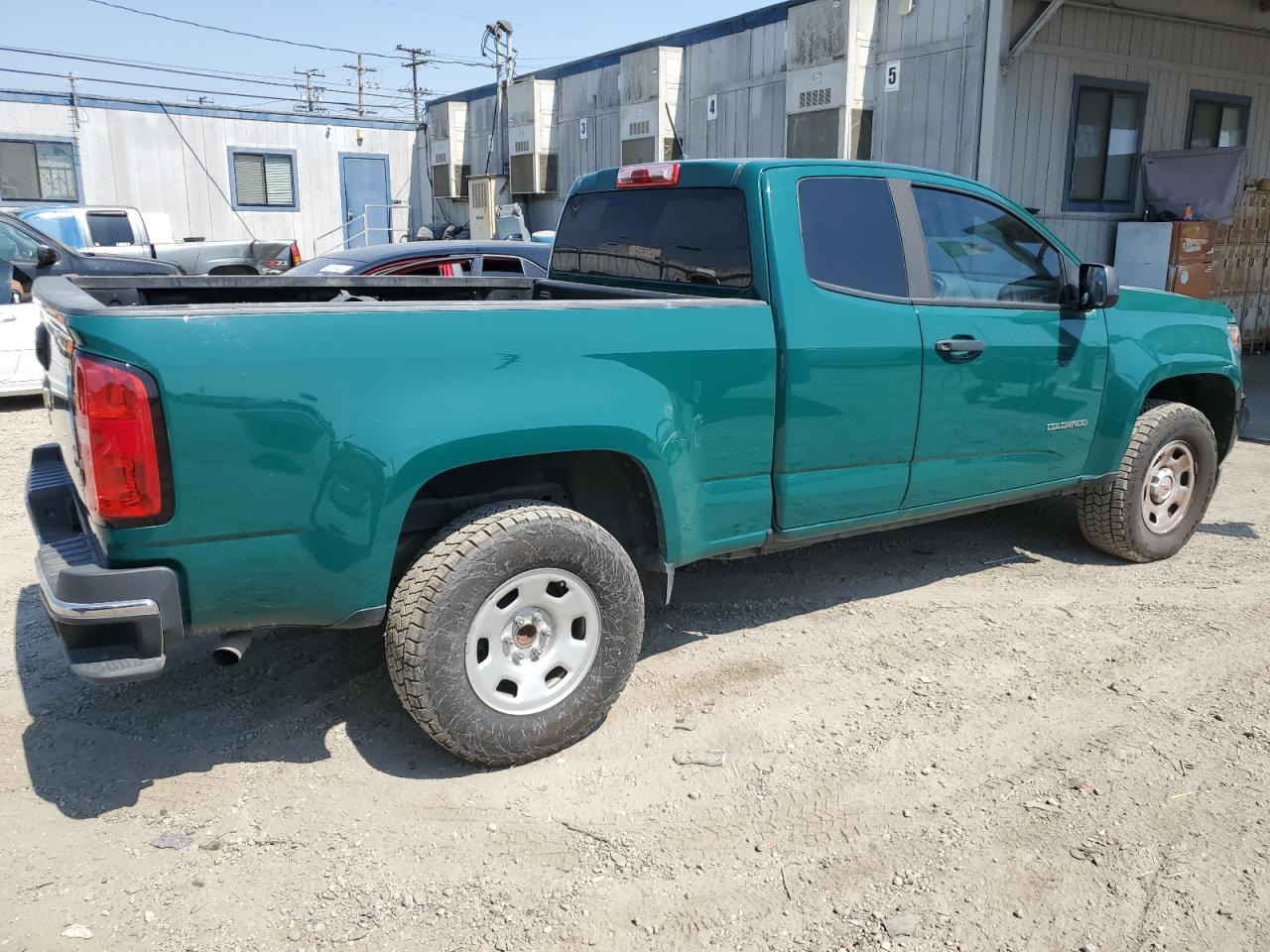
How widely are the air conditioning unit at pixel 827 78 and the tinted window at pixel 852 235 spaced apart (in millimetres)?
8735

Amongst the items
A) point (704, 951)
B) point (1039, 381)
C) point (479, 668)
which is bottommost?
point (704, 951)

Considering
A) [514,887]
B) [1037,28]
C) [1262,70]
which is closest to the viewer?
[514,887]

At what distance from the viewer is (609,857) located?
115 inches

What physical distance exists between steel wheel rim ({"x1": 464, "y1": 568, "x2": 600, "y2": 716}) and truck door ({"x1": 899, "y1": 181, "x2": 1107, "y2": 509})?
1608 millimetres

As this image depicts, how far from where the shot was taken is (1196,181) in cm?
1229

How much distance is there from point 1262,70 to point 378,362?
14806 mm

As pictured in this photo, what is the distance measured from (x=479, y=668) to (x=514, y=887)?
2.26ft

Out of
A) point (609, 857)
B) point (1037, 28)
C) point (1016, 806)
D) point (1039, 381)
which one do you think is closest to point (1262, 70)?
point (1037, 28)

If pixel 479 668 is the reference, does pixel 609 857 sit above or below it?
below

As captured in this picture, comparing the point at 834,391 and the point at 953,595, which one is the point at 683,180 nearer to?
the point at 834,391

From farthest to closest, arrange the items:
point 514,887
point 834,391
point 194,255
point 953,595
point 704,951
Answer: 1. point 194,255
2. point 953,595
3. point 834,391
4. point 514,887
5. point 704,951

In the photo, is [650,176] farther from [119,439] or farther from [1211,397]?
[1211,397]

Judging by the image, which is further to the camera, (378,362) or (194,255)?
(194,255)

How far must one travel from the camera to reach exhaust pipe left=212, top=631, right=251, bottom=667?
298 centimetres
